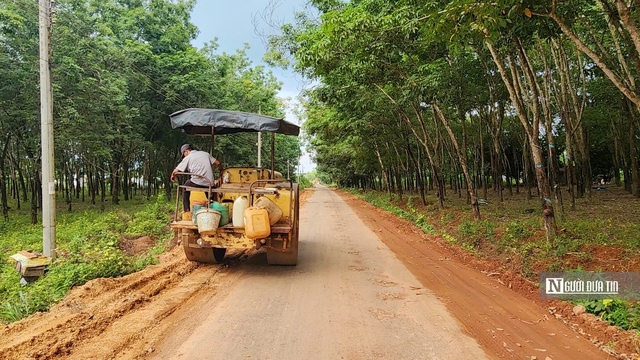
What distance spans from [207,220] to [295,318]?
93.1 inches

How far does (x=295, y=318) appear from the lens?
15.2 ft

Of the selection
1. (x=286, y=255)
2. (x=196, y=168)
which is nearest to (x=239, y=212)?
(x=196, y=168)

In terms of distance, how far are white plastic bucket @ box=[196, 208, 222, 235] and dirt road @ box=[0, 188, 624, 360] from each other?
0.83 meters

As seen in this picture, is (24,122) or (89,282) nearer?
(89,282)

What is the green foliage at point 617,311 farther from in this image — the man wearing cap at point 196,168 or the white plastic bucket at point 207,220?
the man wearing cap at point 196,168

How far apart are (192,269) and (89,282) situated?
5.44 feet

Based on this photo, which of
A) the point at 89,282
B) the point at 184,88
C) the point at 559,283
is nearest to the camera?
the point at 89,282

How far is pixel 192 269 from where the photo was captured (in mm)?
6918

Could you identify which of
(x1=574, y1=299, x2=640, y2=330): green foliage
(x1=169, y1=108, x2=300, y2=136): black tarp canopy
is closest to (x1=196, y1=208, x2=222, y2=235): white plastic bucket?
(x1=169, y1=108, x2=300, y2=136): black tarp canopy

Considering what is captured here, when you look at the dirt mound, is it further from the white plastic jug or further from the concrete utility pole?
the concrete utility pole

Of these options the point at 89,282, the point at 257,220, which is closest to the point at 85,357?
the point at 89,282

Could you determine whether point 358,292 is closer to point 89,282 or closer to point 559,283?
point 559,283

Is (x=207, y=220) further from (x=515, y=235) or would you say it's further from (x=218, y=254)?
(x=515, y=235)

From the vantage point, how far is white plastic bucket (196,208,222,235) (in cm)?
614
